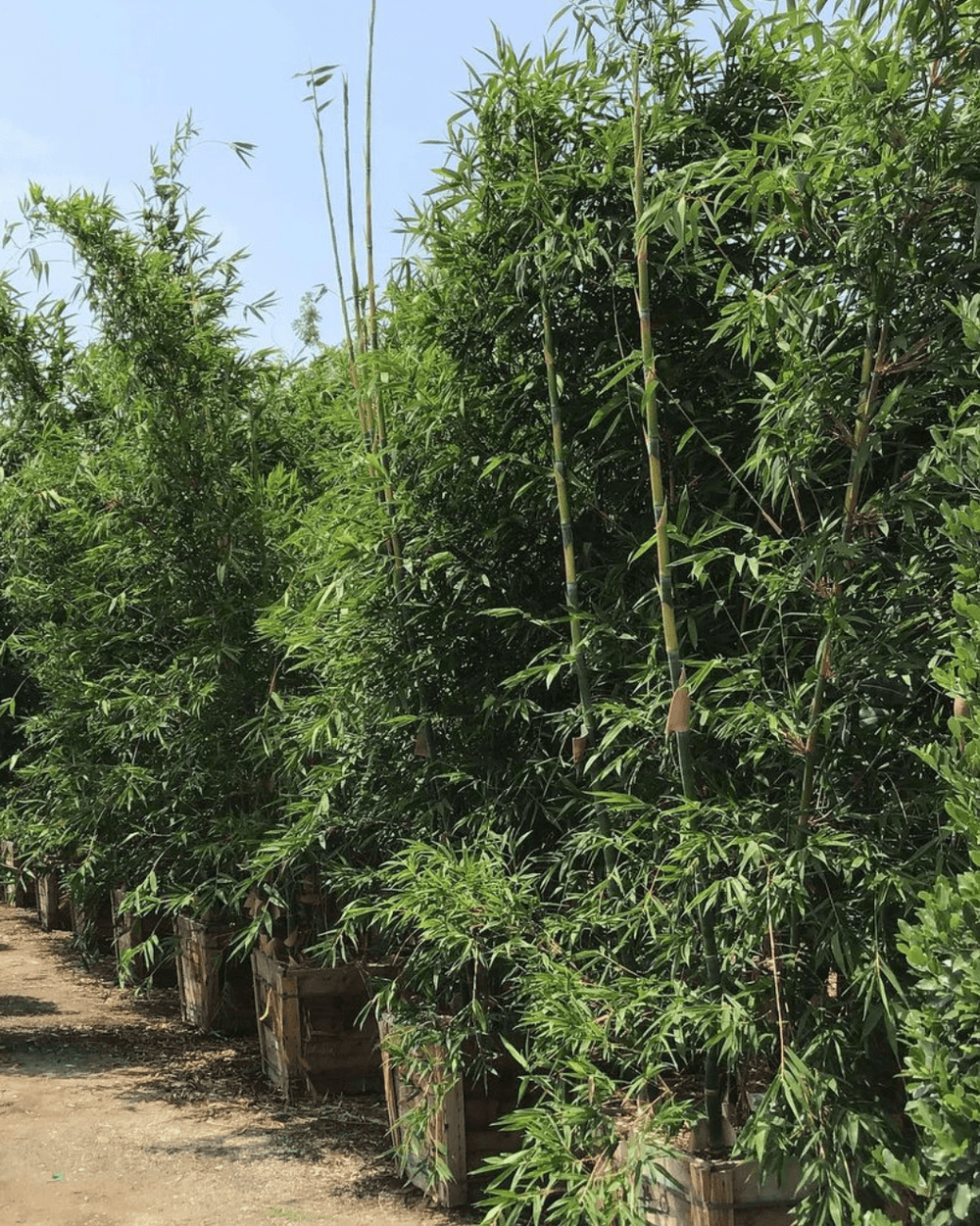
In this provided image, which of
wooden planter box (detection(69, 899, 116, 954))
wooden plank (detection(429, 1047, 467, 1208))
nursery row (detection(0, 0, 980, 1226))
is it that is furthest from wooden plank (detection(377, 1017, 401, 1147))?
wooden planter box (detection(69, 899, 116, 954))

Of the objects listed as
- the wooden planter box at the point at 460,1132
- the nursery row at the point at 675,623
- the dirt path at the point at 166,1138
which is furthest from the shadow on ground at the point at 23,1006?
the wooden planter box at the point at 460,1132

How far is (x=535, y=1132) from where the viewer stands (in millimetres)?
2762

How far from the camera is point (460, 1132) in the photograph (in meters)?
3.79

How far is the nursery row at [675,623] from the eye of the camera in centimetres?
239

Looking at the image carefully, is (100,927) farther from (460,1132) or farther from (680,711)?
(680,711)

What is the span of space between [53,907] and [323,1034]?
5.28 metres

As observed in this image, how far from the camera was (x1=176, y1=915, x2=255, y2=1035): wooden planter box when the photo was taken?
19.7 ft

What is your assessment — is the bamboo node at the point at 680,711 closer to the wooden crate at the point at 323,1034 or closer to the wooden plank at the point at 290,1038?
the wooden crate at the point at 323,1034

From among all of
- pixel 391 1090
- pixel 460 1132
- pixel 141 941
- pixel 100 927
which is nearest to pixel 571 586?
pixel 460 1132

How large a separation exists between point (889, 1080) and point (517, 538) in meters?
1.59

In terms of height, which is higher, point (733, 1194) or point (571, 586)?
point (571, 586)

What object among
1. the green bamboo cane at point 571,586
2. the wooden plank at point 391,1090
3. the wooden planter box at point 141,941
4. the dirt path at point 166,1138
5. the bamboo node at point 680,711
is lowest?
the dirt path at point 166,1138

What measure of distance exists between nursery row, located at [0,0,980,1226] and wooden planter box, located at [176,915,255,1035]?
5.40ft

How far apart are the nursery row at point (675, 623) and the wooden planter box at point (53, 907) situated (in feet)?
18.1
